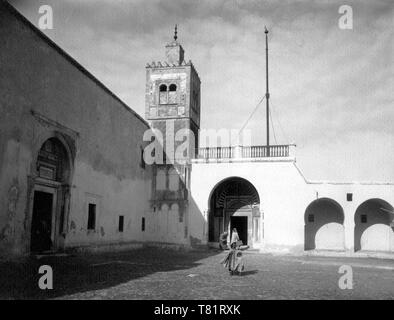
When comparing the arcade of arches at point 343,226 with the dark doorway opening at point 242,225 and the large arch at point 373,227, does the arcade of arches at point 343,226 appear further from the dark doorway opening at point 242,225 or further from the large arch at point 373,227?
the dark doorway opening at point 242,225

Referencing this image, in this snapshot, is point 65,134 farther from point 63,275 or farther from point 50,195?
point 63,275

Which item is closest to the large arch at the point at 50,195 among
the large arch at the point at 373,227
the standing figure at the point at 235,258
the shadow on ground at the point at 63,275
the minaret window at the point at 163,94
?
the shadow on ground at the point at 63,275

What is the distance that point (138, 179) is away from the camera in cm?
2259

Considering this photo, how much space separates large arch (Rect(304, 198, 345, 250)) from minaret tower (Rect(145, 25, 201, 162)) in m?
8.82

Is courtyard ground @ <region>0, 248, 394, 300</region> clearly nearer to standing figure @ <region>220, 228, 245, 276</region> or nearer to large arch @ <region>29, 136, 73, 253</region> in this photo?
standing figure @ <region>220, 228, 245, 276</region>

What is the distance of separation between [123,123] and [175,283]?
12.4 metres

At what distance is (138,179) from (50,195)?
8.67 meters

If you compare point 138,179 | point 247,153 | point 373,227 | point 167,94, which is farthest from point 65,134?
point 373,227

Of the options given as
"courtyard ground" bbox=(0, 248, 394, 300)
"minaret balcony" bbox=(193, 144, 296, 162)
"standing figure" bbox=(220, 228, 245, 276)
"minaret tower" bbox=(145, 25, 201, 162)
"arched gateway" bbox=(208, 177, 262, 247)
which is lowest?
"courtyard ground" bbox=(0, 248, 394, 300)

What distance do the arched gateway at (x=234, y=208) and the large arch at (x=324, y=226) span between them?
309cm

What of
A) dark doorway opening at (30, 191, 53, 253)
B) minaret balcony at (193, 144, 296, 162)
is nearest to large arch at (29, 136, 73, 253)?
dark doorway opening at (30, 191, 53, 253)

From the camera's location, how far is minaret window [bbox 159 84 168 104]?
27484mm

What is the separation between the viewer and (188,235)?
78.3 feet
